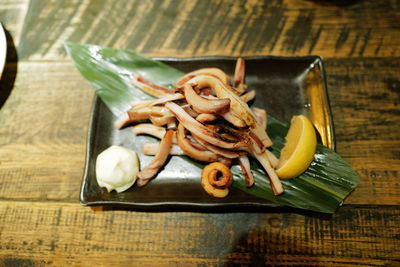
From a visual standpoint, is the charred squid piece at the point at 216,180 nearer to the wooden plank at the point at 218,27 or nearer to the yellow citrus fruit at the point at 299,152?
the yellow citrus fruit at the point at 299,152

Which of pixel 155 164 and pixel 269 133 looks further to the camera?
pixel 269 133

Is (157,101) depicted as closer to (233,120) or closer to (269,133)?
(233,120)

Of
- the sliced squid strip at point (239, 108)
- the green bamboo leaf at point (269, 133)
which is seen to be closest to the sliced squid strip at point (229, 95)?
the sliced squid strip at point (239, 108)

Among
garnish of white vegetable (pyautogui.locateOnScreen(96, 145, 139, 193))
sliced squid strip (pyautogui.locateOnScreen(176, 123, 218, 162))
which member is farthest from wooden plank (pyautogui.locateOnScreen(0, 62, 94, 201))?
sliced squid strip (pyautogui.locateOnScreen(176, 123, 218, 162))

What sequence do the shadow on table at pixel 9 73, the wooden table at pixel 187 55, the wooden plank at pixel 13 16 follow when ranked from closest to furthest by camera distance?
the wooden table at pixel 187 55
the shadow on table at pixel 9 73
the wooden plank at pixel 13 16

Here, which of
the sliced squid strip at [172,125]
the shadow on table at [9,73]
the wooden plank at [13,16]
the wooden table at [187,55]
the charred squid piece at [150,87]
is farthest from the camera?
the wooden plank at [13,16]

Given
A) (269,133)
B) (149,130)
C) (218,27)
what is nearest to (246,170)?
(269,133)

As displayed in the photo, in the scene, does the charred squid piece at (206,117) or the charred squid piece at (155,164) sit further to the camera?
the charred squid piece at (155,164)
